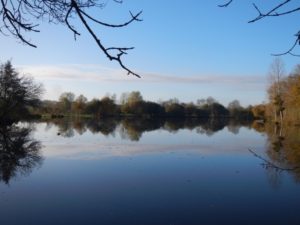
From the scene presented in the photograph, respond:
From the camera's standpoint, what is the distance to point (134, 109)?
3366 inches

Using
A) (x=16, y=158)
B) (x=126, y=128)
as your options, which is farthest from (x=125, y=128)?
(x=16, y=158)

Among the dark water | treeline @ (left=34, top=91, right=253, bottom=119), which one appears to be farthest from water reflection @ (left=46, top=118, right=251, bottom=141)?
treeline @ (left=34, top=91, right=253, bottom=119)

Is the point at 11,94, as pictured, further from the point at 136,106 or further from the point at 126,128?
the point at 136,106

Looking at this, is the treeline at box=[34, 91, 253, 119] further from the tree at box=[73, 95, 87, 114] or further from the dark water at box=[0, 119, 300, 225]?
the dark water at box=[0, 119, 300, 225]

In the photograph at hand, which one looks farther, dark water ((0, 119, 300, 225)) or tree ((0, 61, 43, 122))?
tree ((0, 61, 43, 122))

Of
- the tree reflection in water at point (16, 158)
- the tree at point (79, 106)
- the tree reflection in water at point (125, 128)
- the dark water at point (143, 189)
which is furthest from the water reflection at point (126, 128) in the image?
the tree at point (79, 106)

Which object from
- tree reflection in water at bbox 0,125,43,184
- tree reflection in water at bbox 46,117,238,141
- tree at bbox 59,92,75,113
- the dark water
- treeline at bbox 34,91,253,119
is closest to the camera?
the dark water

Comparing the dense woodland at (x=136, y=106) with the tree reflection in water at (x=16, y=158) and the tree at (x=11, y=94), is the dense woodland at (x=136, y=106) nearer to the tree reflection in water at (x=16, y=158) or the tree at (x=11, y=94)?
the tree at (x=11, y=94)

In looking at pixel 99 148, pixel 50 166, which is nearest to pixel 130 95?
pixel 99 148

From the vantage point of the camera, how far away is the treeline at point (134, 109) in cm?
8481

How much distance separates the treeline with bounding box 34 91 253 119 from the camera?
8481cm

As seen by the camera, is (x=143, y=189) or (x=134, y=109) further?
(x=134, y=109)

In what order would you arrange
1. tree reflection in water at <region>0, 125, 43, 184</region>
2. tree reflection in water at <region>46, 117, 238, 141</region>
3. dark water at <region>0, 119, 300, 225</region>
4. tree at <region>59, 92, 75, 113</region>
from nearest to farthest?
dark water at <region>0, 119, 300, 225</region> → tree reflection in water at <region>0, 125, 43, 184</region> → tree reflection in water at <region>46, 117, 238, 141</region> → tree at <region>59, 92, 75, 113</region>

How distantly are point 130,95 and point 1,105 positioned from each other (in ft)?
190
